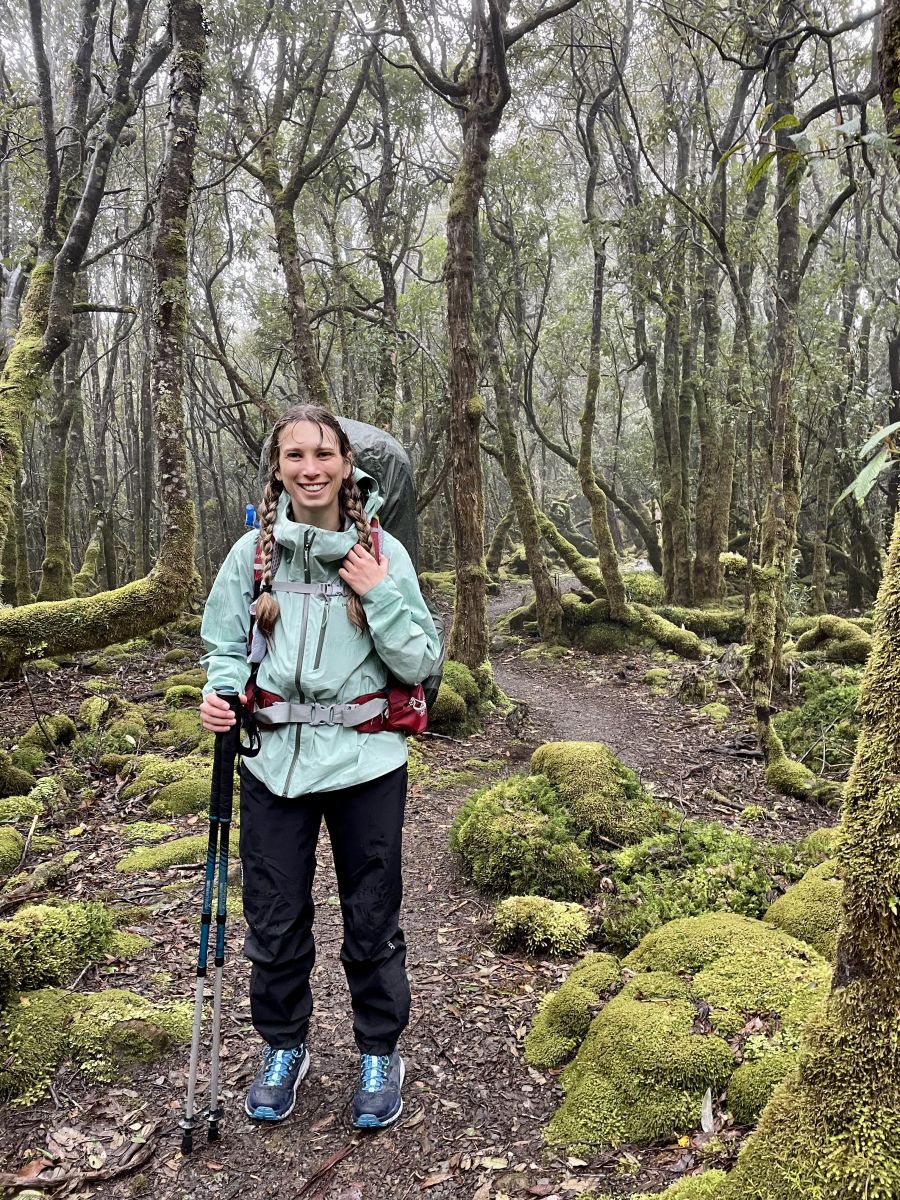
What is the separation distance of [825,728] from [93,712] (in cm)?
812

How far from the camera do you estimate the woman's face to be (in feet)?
9.18

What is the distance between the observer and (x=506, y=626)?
1586 centimetres

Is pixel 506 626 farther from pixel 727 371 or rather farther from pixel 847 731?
Result: pixel 847 731

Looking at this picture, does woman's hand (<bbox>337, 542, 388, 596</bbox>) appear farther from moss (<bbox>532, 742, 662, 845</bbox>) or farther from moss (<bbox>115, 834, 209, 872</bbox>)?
moss (<bbox>115, 834, 209, 872</bbox>)

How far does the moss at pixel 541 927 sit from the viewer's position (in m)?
4.04

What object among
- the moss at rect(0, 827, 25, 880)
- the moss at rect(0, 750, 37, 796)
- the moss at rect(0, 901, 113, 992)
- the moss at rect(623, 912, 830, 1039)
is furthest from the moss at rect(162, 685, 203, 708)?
the moss at rect(623, 912, 830, 1039)

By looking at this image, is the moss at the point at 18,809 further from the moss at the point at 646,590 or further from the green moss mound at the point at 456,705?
the moss at the point at 646,590

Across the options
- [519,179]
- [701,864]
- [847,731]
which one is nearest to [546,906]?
[701,864]

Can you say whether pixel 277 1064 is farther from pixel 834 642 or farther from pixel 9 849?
pixel 834 642

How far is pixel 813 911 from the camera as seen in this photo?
3279mm

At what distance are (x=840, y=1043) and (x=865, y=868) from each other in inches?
14.9

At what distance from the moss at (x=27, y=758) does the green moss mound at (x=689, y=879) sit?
5494 millimetres

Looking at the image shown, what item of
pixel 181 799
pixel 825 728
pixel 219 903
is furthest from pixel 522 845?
pixel 825 728

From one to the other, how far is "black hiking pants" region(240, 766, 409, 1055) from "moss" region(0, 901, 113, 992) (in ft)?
4.75
